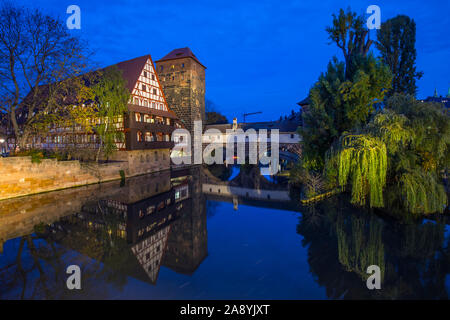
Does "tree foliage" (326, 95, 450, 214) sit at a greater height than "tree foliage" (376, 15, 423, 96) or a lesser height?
lesser

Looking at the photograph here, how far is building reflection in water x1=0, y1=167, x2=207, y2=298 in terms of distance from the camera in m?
4.77

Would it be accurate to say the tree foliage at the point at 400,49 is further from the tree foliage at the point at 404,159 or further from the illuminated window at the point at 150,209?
the illuminated window at the point at 150,209

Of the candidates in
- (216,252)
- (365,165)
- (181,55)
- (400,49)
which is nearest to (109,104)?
(216,252)

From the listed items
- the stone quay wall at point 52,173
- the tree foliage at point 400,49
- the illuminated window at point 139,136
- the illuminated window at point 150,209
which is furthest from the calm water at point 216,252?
the tree foliage at point 400,49

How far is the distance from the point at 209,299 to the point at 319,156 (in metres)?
11.0

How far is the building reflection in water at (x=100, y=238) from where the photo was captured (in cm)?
477

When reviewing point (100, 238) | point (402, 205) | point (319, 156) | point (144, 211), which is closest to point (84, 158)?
point (144, 211)

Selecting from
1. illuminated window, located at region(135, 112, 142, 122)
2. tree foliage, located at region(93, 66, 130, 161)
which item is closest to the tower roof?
tree foliage, located at region(93, 66, 130, 161)

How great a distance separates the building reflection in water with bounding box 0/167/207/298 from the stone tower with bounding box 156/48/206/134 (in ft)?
65.1

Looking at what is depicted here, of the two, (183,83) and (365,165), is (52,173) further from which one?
(183,83)

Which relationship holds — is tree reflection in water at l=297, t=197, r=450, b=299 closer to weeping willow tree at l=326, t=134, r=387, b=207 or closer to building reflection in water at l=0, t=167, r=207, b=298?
weeping willow tree at l=326, t=134, r=387, b=207

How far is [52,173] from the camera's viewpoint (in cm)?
1304

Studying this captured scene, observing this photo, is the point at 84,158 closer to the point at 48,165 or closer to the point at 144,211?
the point at 48,165

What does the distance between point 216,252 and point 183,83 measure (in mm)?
27884
